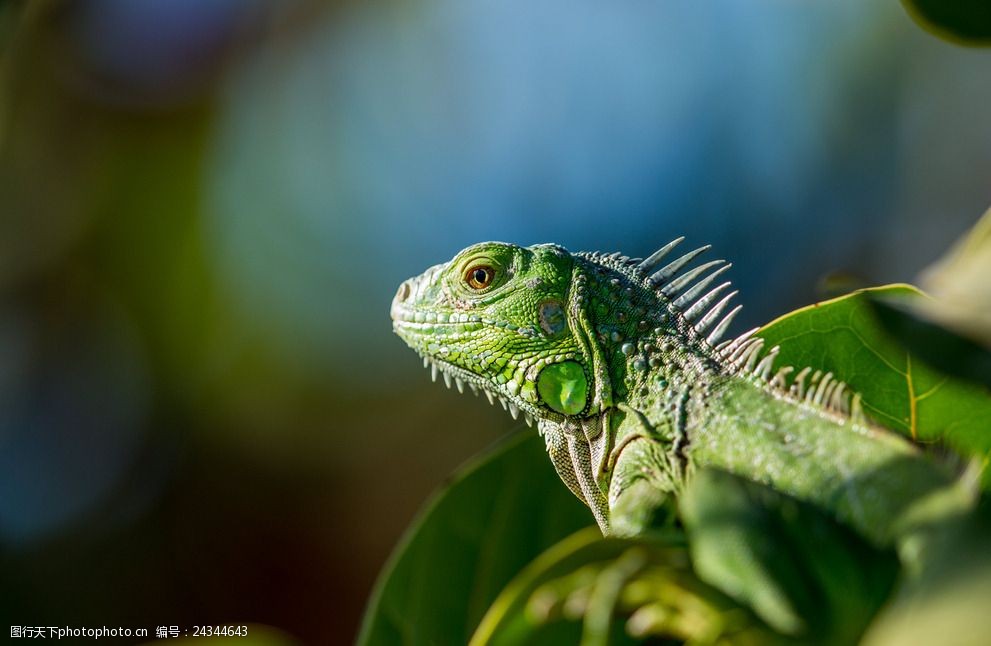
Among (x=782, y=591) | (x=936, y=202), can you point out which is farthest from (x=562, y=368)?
(x=936, y=202)

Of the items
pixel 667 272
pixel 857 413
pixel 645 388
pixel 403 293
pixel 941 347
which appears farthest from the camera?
pixel 403 293

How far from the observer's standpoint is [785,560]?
1354 millimetres

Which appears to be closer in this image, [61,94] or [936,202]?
[61,94]

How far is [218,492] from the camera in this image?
6.98 meters

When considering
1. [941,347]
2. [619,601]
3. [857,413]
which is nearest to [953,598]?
[941,347]

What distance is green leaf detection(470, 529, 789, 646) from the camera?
1142mm

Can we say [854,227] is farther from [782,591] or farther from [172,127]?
[782,591]

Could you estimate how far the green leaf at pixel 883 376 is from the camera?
167 cm

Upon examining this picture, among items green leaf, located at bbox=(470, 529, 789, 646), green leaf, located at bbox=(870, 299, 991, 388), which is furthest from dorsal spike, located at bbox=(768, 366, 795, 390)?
green leaf, located at bbox=(870, 299, 991, 388)

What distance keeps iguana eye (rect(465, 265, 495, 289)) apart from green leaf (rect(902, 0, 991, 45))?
4.49ft

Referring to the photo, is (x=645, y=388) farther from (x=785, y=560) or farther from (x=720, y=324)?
(x=785, y=560)

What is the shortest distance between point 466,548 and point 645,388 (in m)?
0.56

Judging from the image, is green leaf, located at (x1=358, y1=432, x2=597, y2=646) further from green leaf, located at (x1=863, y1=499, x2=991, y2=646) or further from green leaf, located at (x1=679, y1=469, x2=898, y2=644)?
green leaf, located at (x1=863, y1=499, x2=991, y2=646)

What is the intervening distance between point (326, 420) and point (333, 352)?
2.26 feet
